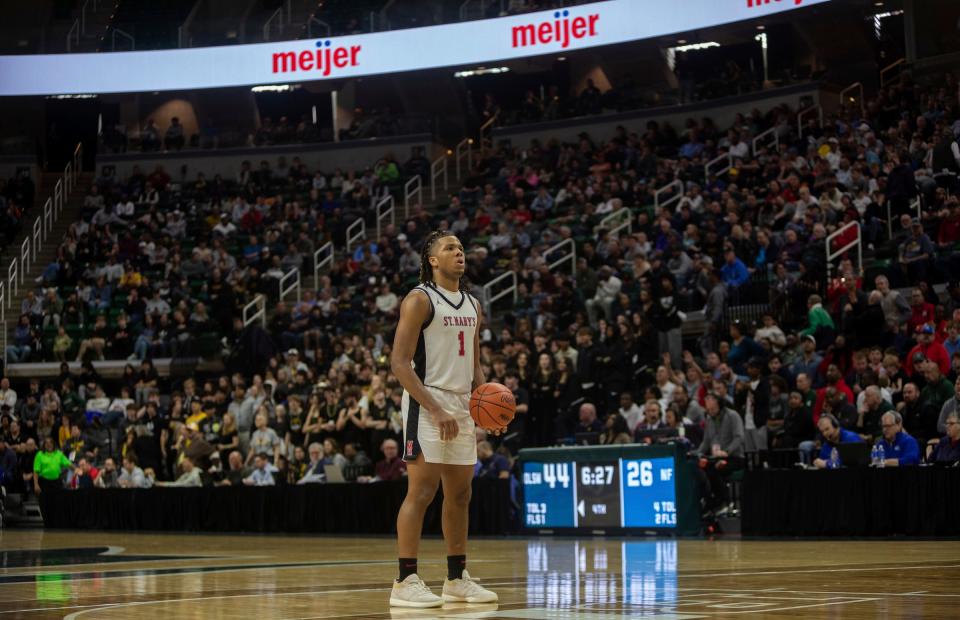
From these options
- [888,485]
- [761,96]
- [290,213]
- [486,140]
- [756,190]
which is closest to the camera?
[888,485]

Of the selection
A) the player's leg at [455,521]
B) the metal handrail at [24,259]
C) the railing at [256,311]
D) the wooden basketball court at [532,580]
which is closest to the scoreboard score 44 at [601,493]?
the wooden basketball court at [532,580]

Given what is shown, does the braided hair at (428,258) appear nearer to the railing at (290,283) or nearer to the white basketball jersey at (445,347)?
the white basketball jersey at (445,347)

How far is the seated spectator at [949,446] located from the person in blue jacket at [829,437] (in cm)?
92

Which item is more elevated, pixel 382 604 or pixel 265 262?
pixel 265 262

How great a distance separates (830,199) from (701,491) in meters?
7.59

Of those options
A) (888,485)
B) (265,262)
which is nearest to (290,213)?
(265,262)

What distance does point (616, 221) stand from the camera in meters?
26.2

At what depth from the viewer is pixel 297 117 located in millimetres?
39969

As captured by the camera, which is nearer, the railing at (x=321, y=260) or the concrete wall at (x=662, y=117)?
the concrete wall at (x=662, y=117)

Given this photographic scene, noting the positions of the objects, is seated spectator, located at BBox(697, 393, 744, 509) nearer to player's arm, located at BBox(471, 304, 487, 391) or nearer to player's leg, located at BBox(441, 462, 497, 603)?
Answer: player's arm, located at BBox(471, 304, 487, 391)

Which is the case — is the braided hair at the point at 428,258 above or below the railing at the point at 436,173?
below

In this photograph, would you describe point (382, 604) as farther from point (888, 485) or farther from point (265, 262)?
point (265, 262)

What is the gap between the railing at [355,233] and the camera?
31.5 m

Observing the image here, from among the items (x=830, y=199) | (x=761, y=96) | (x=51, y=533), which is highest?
(x=761, y=96)
